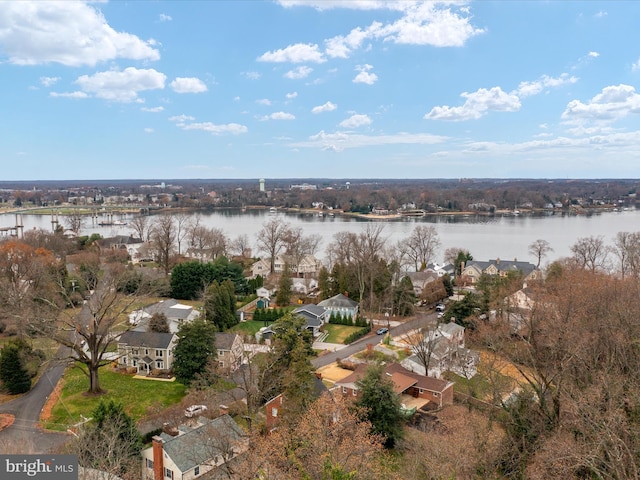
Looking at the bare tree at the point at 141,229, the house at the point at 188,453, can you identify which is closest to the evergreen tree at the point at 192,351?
the house at the point at 188,453

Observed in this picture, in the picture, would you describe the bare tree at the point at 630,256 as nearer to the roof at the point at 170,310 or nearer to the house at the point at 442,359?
the house at the point at 442,359

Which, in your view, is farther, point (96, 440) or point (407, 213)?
point (407, 213)

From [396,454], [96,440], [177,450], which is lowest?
[396,454]

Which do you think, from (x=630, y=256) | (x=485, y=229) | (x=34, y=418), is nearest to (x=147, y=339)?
(x=34, y=418)

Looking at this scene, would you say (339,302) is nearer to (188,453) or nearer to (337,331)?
(337,331)

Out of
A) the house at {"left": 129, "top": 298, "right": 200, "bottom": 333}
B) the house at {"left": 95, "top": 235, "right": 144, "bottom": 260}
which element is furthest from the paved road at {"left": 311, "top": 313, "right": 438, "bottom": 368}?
the house at {"left": 95, "top": 235, "right": 144, "bottom": 260}

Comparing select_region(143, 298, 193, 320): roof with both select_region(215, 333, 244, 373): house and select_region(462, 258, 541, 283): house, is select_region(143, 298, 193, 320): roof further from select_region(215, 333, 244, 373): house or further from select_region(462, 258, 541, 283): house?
select_region(462, 258, 541, 283): house

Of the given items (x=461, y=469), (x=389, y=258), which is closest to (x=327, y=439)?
(x=461, y=469)

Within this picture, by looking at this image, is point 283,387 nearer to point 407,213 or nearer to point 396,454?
point 396,454
